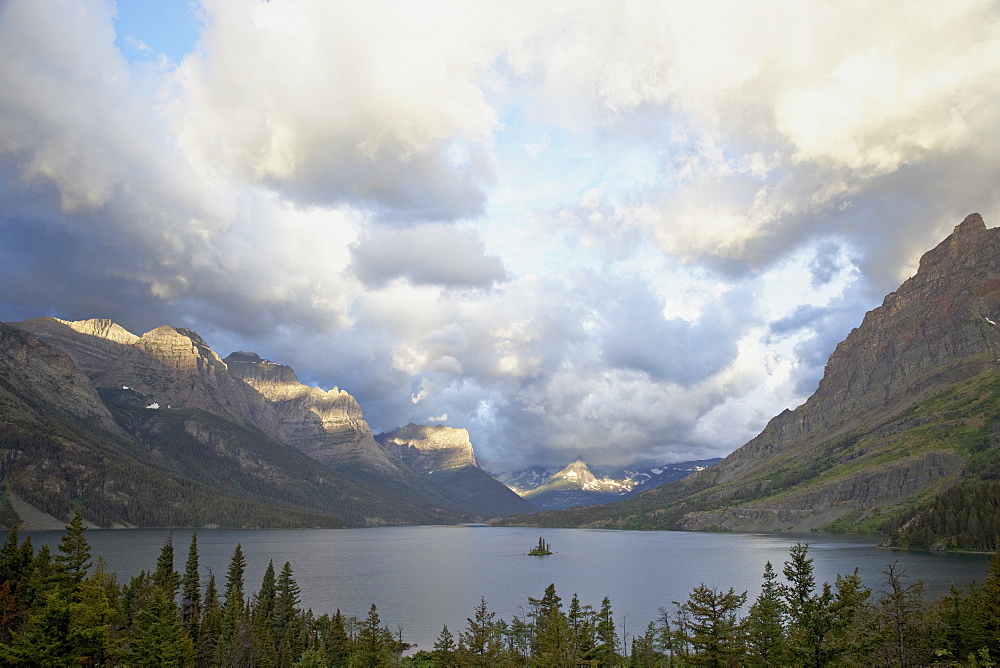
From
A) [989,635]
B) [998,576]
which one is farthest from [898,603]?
[998,576]

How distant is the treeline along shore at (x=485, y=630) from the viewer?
46875mm

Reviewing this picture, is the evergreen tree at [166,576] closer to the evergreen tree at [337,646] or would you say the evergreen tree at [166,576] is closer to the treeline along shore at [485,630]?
the treeline along shore at [485,630]

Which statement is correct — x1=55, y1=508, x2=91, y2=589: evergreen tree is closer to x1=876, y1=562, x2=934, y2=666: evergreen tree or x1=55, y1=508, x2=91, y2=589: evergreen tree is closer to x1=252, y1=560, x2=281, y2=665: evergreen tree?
x1=252, y1=560, x2=281, y2=665: evergreen tree

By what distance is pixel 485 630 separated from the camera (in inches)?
2906

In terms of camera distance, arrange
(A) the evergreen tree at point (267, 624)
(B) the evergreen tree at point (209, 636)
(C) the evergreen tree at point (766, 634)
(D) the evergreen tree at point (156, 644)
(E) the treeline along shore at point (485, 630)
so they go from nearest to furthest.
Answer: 1. (E) the treeline along shore at point (485, 630)
2. (C) the evergreen tree at point (766, 634)
3. (D) the evergreen tree at point (156, 644)
4. (A) the evergreen tree at point (267, 624)
5. (B) the evergreen tree at point (209, 636)

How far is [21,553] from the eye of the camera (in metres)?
88.6

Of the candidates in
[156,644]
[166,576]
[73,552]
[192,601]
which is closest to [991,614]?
[156,644]

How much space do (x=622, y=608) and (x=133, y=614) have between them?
103074mm

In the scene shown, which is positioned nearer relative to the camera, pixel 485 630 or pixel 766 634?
pixel 766 634

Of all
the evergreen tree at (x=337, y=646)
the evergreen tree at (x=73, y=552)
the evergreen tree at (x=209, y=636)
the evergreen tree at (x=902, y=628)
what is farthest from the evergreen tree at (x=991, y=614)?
the evergreen tree at (x=73, y=552)

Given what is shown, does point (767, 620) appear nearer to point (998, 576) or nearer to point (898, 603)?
point (898, 603)

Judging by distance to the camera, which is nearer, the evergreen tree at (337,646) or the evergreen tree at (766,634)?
the evergreen tree at (766,634)

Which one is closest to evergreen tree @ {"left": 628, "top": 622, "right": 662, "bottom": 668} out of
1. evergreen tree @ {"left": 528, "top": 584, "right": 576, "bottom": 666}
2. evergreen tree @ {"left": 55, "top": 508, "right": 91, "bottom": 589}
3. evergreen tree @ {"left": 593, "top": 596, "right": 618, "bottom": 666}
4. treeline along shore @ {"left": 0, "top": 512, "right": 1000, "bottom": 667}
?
treeline along shore @ {"left": 0, "top": 512, "right": 1000, "bottom": 667}

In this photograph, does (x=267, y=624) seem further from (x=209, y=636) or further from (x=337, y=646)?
(x=337, y=646)
